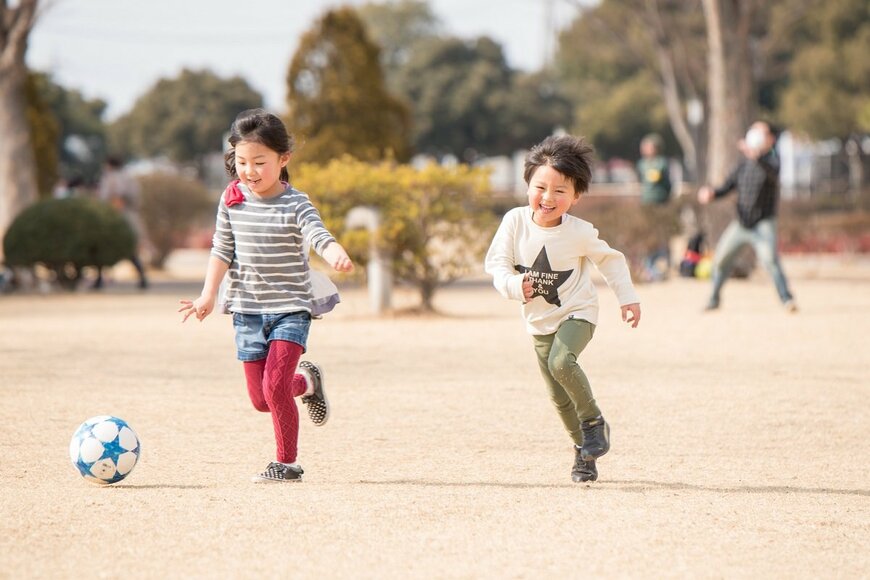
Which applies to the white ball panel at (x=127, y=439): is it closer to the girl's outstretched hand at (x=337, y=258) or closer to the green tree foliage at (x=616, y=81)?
the girl's outstretched hand at (x=337, y=258)

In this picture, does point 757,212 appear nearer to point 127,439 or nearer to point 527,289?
point 527,289

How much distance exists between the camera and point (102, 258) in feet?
62.4

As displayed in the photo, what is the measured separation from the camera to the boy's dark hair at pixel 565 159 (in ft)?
19.6

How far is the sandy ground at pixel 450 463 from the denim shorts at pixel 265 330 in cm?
56

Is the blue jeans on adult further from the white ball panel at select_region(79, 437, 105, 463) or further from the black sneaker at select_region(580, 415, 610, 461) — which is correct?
the white ball panel at select_region(79, 437, 105, 463)

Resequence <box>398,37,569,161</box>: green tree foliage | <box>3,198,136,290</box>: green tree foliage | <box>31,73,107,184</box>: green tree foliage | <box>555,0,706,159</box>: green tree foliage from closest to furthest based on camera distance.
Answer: <box>3,198,136,290</box>: green tree foliage < <box>555,0,706,159</box>: green tree foliage < <box>398,37,569,161</box>: green tree foliage < <box>31,73,107,184</box>: green tree foliage

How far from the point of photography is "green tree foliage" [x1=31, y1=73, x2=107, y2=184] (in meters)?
70.8

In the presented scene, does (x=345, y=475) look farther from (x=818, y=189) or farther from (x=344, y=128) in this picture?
(x=818, y=189)

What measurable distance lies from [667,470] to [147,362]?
212 inches

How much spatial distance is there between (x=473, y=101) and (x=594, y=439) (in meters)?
61.3

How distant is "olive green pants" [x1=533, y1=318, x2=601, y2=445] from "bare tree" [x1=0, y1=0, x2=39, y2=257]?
1567cm

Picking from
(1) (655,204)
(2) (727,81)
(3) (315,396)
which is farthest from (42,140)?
(3) (315,396)

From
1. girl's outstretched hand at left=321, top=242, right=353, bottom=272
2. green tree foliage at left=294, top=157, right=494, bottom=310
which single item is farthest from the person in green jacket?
girl's outstretched hand at left=321, top=242, right=353, bottom=272

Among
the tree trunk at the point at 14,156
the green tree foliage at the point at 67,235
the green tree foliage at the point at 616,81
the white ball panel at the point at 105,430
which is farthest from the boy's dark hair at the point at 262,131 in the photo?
the green tree foliage at the point at 616,81
